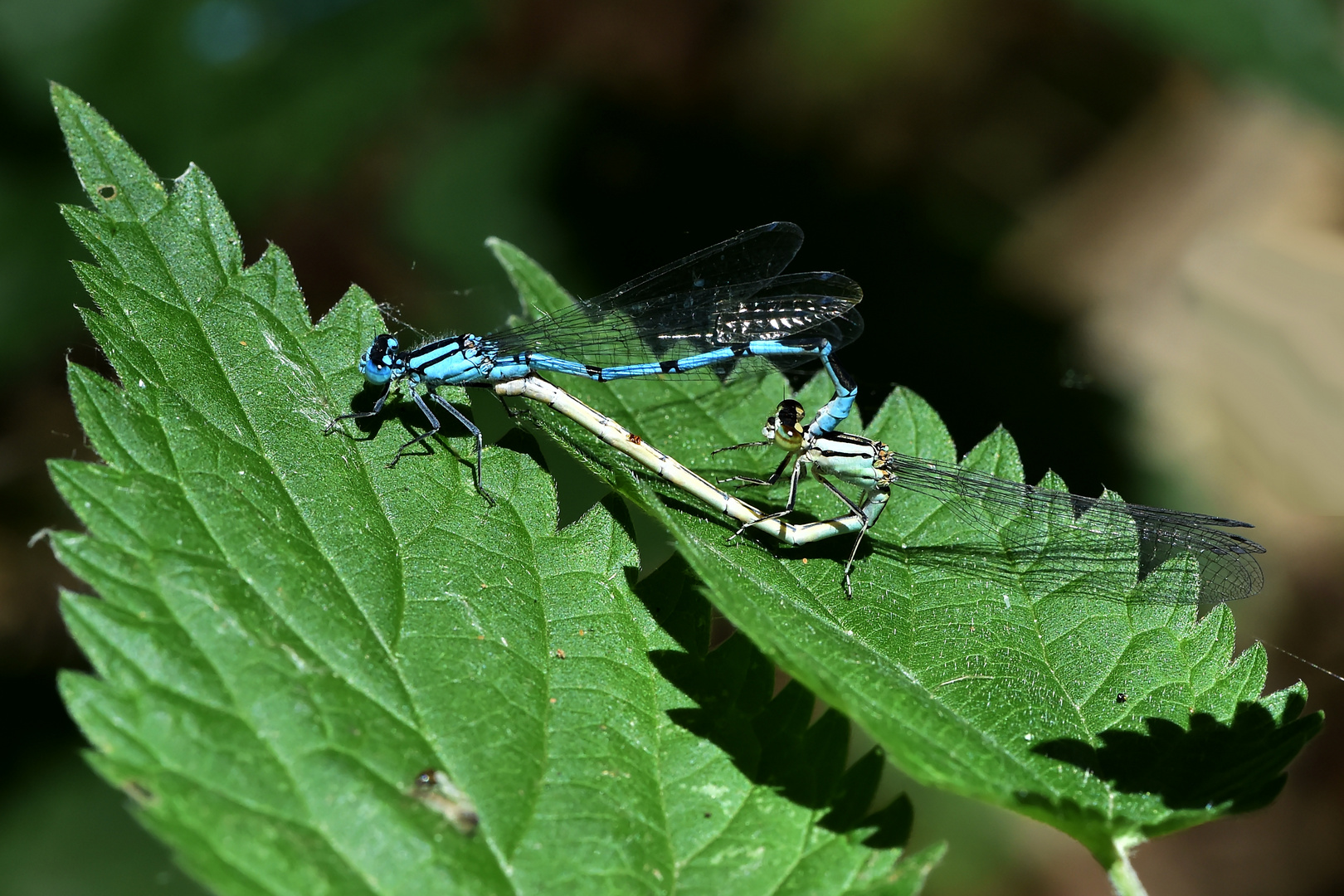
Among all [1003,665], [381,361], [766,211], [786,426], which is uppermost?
[766,211]

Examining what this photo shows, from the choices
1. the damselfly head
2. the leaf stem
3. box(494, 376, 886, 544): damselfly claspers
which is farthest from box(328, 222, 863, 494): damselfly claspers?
the leaf stem

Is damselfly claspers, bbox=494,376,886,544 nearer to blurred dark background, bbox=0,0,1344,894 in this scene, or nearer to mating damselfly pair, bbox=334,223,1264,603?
mating damselfly pair, bbox=334,223,1264,603

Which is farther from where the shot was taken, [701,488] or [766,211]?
[766,211]

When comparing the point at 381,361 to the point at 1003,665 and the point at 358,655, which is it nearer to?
the point at 358,655

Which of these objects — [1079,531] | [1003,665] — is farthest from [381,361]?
[1079,531]

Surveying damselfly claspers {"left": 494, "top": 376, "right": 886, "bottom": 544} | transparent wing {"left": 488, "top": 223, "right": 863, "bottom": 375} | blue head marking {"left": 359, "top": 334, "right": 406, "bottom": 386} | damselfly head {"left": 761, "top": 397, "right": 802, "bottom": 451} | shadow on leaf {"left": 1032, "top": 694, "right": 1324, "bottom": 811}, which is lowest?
shadow on leaf {"left": 1032, "top": 694, "right": 1324, "bottom": 811}

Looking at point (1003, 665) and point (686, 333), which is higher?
point (686, 333)
